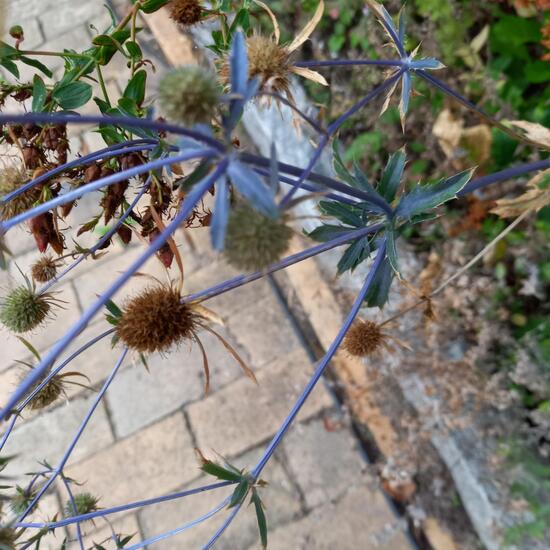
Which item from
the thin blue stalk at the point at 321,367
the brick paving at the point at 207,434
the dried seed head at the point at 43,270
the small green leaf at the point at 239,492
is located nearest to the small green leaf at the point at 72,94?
the dried seed head at the point at 43,270

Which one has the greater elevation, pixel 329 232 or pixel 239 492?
pixel 329 232

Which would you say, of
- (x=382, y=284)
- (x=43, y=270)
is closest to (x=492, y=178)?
(x=382, y=284)

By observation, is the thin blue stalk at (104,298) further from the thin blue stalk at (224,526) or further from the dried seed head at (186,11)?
the dried seed head at (186,11)

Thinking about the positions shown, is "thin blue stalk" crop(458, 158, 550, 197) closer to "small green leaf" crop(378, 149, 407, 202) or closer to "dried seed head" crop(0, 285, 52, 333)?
"small green leaf" crop(378, 149, 407, 202)

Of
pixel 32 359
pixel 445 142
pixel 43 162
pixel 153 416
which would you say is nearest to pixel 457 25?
pixel 445 142

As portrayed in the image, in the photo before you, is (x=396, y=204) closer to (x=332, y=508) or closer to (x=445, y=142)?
(x=445, y=142)

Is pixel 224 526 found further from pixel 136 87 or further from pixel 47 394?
pixel 136 87
